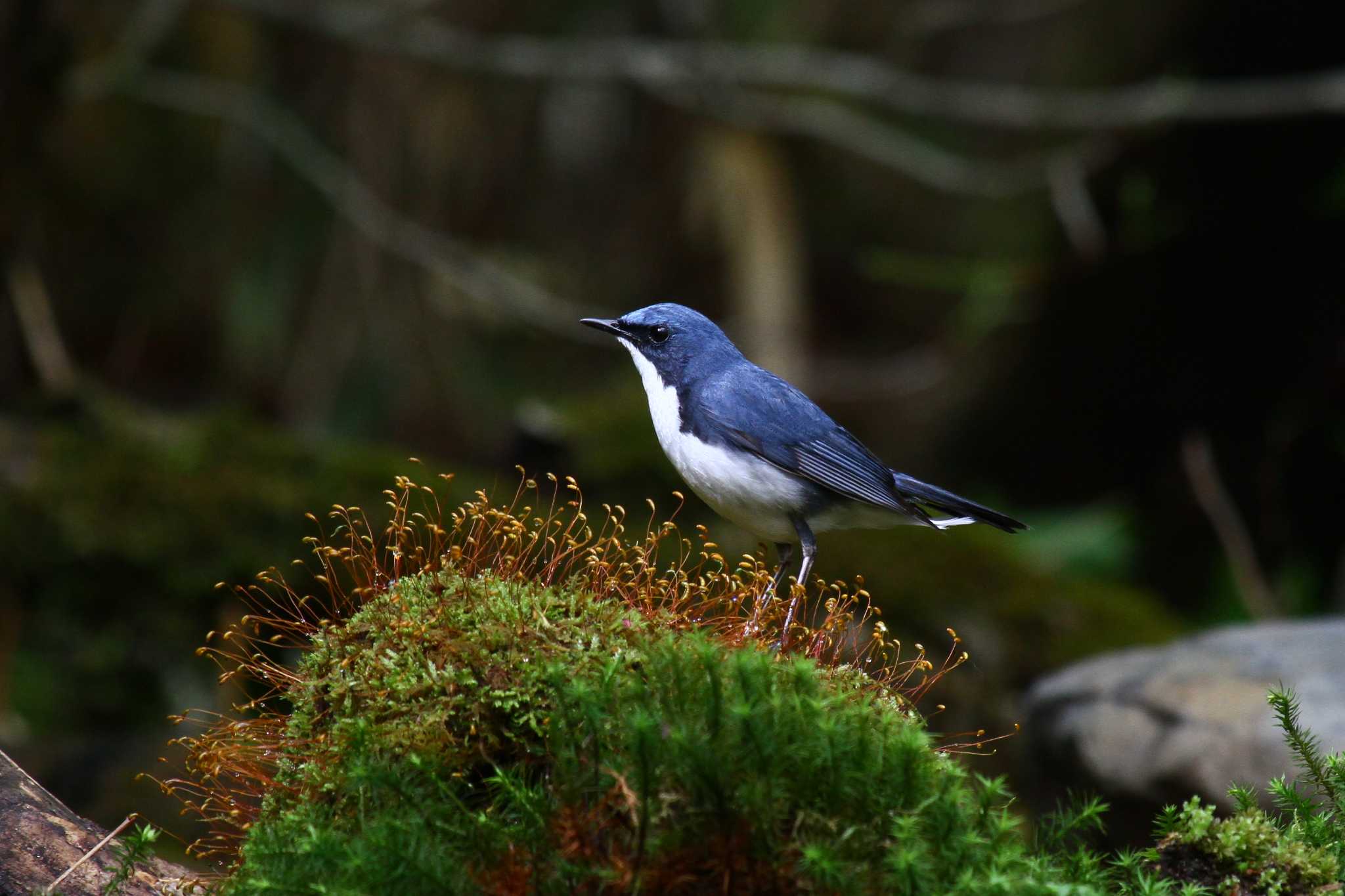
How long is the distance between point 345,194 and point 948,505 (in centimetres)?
666

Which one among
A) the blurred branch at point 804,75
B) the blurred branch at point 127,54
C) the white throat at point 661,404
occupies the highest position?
the blurred branch at point 804,75

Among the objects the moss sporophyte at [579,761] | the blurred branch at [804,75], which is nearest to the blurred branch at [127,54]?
the blurred branch at [804,75]

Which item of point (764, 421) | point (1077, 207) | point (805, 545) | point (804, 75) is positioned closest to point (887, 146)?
point (804, 75)

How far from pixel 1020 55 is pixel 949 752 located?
384 inches

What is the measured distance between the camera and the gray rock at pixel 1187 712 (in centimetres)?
468

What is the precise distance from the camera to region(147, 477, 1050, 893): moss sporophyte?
2102 millimetres

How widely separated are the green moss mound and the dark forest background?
4.42 m

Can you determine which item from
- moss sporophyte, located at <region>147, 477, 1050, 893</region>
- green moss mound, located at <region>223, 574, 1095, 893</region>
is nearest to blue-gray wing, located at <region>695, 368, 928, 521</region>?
moss sporophyte, located at <region>147, 477, 1050, 893</region>

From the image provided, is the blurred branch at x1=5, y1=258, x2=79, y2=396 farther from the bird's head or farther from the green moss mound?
the green moss mound

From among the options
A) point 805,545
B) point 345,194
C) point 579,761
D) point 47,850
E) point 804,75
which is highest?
point 804,75

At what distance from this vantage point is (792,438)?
13.2 feet

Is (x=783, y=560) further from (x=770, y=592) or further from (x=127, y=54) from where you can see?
(x=127, y=54)

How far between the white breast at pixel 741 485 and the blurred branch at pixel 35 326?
560 cm

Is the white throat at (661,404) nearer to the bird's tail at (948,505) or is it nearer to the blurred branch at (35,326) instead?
the bird's tail at (948,505)
